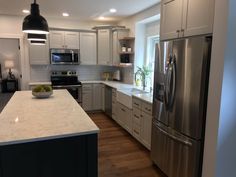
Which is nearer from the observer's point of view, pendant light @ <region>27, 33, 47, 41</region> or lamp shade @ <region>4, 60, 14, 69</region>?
pendant light @ <region>27, 33, 47, 41</region>

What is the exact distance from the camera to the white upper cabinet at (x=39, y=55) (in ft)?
16.4

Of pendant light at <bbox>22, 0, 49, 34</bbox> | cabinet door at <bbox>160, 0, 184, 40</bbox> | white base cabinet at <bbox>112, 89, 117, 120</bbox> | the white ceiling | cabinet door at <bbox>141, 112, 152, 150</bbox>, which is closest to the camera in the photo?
cabinet door at <bbox>160, 0, 184, 40</bbox>

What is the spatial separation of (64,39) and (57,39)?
18 cm

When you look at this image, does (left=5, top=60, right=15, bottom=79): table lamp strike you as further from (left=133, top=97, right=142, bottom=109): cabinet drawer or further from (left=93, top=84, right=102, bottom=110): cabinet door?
(left=133, top=97, right=142, bottom=109): cabinet drawer

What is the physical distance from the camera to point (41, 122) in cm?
192

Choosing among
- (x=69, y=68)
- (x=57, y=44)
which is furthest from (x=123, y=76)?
(x=57, y=44)

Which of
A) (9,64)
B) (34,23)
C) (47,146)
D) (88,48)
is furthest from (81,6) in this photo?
(9,64)

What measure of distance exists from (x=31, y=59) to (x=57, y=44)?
0.78 m

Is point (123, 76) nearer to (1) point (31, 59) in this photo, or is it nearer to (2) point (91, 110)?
(2) point (91, 110)

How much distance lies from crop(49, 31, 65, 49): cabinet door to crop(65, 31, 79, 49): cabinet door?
0.12 metres

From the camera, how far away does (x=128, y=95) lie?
3.86 m

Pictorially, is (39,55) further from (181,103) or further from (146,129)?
(181,103)

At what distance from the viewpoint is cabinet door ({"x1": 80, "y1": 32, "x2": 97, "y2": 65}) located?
17.9 feet

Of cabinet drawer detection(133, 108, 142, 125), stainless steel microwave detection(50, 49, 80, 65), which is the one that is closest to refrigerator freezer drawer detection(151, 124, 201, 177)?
cabinet drawer detection(133, 108, 142, 125)
